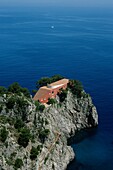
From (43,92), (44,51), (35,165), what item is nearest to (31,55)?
(44,51)

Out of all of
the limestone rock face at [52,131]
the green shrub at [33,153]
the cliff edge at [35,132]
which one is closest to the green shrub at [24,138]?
the cliff edge at [35,132]

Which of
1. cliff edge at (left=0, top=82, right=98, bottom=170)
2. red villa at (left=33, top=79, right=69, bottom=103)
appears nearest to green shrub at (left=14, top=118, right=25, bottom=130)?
cliff edge at (left=0, top=82, right=98, bottom=170)

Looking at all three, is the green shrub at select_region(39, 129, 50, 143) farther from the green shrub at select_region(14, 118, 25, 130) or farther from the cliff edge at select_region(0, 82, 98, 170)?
the green shrub at select_region(14, 118, 25, 130)

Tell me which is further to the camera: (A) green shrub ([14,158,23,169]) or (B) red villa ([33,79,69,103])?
(B) red villa ([33,79,69,103])

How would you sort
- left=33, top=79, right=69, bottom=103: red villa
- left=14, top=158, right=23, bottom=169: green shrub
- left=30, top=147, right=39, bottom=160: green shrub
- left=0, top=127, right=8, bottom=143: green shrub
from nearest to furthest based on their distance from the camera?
left=14, top=158, right=23, bottom=169: green shrub, left=0, top=127, right=8, bottom=143: green shrub, left=30, top=147, right=39, bottom=160: green shrub, left=33, top=79, right=69, bottom=103: red villa

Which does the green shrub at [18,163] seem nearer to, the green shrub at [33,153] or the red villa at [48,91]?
the green shrub at [33,153]

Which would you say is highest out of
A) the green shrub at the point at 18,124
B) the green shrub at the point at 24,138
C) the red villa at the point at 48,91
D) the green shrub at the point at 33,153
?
the red villa at the point at 48,91

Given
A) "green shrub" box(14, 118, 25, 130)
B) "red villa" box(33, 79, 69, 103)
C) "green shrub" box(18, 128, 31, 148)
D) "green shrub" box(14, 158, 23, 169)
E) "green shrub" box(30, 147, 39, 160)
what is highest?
"red villa" box(33, 79, 69, 103)
